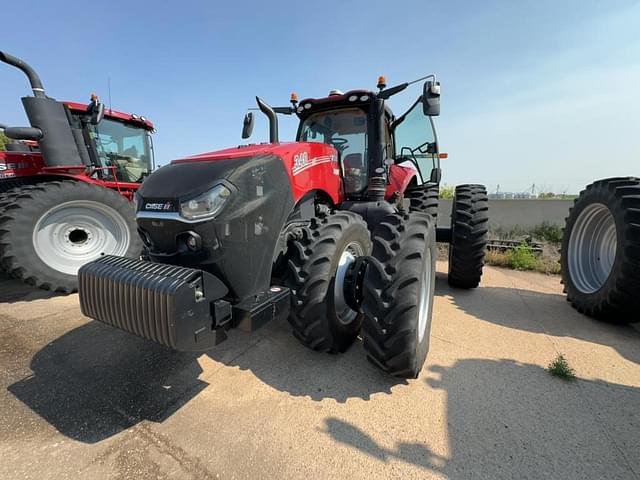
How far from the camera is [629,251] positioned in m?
2.60

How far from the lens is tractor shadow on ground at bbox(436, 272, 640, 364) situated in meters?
2.64

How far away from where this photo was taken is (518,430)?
5.45 ft

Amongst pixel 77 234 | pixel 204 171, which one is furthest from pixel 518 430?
pixel 77 234

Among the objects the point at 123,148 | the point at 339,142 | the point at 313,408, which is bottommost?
the point at 313,408

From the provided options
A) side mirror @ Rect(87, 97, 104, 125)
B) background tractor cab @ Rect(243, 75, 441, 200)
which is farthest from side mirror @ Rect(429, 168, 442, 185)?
side mirror @ Rect(87, 97, 104, 125)

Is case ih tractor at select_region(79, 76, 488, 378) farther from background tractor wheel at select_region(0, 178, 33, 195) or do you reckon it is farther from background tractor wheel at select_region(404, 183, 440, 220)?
background tractor wheel at select_region(0, 178, 33, 195)

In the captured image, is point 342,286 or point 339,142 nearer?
point 342,286

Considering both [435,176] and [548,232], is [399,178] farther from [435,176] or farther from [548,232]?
[548,232]

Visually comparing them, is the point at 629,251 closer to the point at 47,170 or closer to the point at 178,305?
the point at 178,305

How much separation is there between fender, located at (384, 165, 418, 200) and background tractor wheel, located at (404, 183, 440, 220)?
250 millimetres

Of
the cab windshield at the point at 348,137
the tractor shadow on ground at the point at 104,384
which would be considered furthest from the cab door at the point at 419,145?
the tractor shadow on ground at the point at 104,384

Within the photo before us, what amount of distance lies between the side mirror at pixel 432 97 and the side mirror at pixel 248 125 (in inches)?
73.1

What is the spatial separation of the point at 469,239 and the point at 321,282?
98.3 inches

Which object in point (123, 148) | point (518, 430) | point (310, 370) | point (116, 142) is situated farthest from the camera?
point (123, 148)
